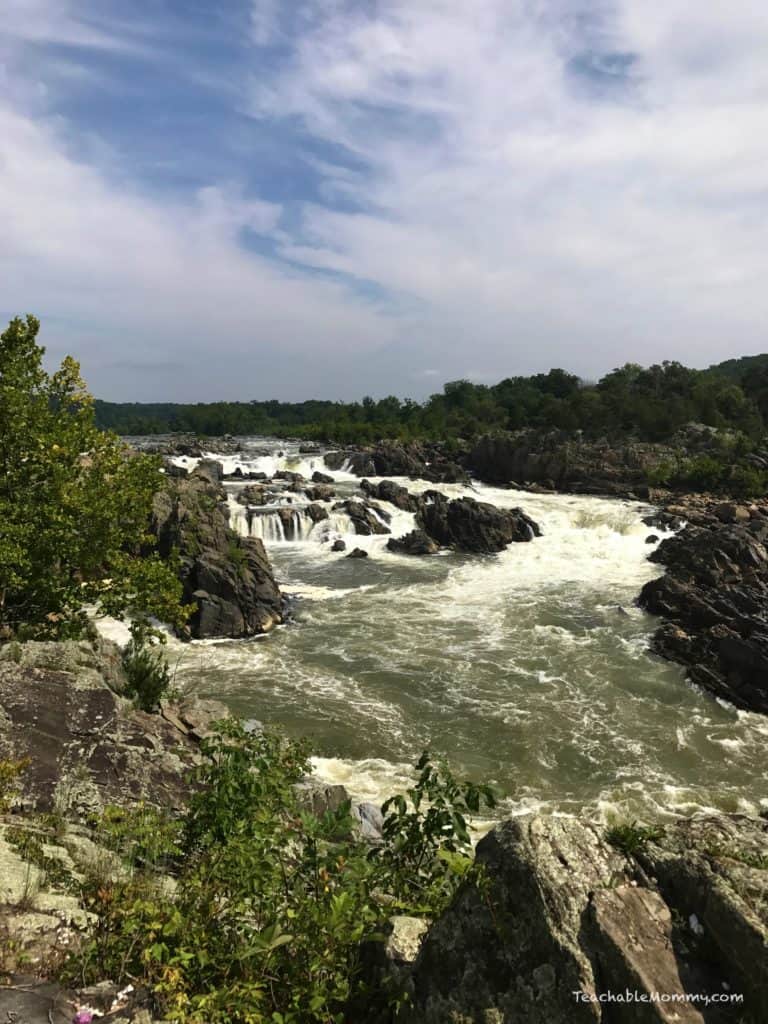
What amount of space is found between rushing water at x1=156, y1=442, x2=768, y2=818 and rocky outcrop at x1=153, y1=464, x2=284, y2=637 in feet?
3.02

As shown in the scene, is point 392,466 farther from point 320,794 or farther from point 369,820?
point 369,820

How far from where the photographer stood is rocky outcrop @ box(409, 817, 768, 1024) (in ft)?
9.78

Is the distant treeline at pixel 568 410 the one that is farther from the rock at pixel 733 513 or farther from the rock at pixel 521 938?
the rock at pixel 521 938

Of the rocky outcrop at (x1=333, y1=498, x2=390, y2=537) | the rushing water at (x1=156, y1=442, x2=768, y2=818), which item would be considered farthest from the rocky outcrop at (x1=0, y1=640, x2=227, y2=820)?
the rocky outcrop at (x1=333, y1=498, x2=390, y2=537)

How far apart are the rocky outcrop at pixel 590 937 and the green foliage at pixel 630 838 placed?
0.04m

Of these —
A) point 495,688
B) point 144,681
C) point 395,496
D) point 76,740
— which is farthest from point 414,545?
point 76,740

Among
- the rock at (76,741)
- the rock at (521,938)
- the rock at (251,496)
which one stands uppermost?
the rock at (521,938)

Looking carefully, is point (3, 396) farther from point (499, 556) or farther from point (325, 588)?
point (499, 556)

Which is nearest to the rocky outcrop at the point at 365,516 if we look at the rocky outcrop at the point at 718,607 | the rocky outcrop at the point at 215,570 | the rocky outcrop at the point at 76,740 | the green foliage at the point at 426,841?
the rocky outcrop at the point at 215,570

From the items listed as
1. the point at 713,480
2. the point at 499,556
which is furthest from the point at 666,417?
the point at 499,556

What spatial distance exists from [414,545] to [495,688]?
1736cm

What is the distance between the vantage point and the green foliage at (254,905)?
3.41m

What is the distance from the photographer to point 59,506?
412 inches

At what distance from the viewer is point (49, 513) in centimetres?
1022
